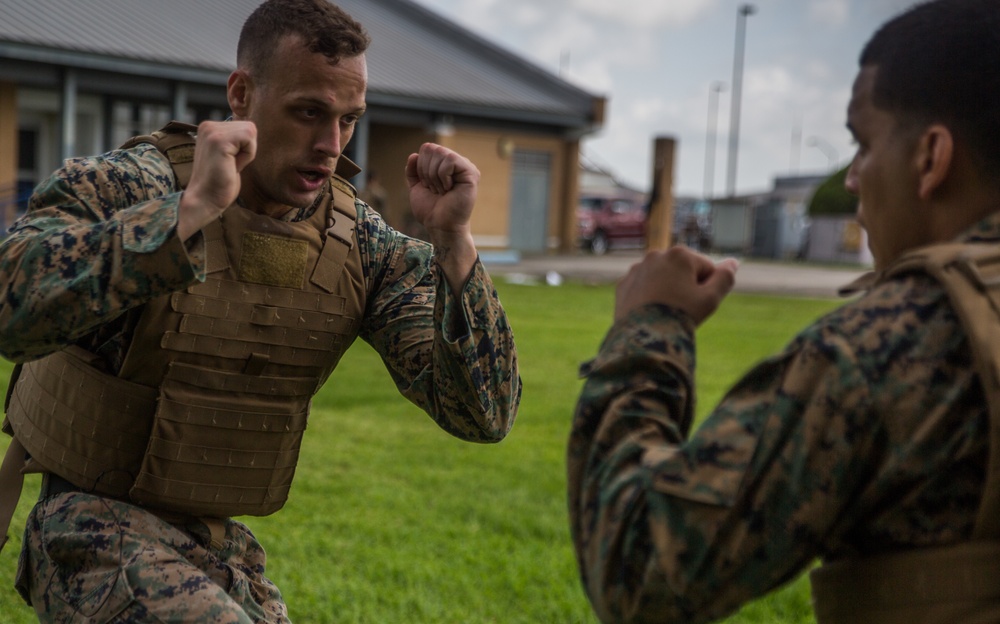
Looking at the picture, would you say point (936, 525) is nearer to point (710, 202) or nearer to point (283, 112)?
point (283, 112)

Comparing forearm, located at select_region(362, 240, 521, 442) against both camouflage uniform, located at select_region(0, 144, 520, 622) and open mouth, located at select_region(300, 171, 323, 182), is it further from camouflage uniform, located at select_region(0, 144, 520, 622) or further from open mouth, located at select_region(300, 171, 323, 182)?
open mouth, located at select_region(300, 171, 323, 182)

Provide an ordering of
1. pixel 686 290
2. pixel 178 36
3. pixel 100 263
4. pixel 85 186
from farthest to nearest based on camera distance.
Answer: pixel 178 36, pixel 85 186, pixel 100 263, pixel 686 290

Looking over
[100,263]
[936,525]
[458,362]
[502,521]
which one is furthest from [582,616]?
[936,525]

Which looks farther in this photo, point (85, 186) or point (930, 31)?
point (85, 186)

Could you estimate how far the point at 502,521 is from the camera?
6.22m

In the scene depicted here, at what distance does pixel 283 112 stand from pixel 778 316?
15431 millimetres

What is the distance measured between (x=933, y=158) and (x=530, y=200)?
1209 inches

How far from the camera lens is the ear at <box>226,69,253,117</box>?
311 cm

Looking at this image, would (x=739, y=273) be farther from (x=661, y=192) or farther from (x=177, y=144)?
(x=177, y=144)

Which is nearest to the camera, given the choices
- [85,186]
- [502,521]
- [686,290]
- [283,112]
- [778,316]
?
[686,290]

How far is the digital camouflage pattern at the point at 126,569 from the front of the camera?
261 centimetres

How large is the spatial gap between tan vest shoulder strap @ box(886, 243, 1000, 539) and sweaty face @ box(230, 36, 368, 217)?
1740mm

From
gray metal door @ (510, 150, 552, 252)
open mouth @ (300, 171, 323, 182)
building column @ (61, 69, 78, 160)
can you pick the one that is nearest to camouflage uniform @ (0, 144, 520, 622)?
open mouth @ (300, 171, 323, 182)

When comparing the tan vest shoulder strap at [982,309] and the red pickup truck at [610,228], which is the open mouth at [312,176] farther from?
the red pickup truck at [610,228]
